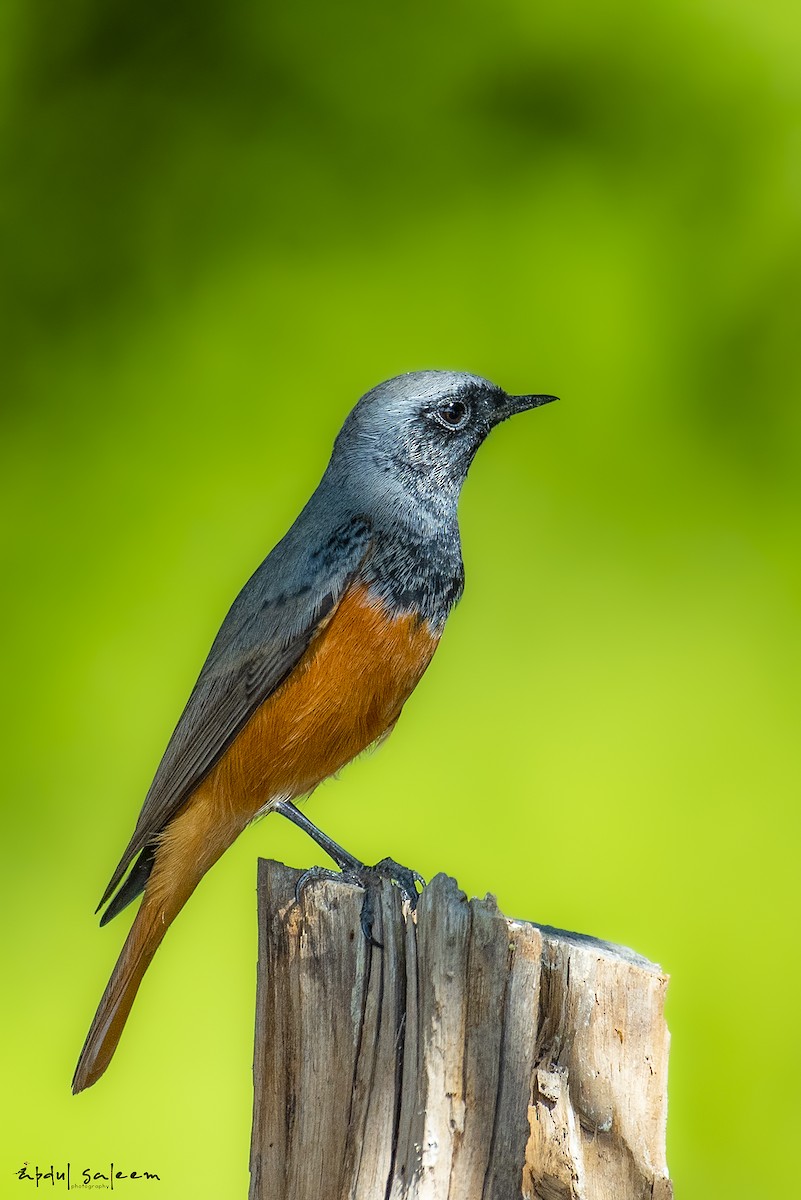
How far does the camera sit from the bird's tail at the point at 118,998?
3.60m

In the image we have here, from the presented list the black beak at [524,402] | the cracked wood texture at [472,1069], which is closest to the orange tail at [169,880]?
the cracked wood texture at [472,1069]

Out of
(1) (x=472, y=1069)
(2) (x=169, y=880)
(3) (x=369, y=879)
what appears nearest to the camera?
(1) (x=472, y=1069)

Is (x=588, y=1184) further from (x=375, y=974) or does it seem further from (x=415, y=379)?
(x=415, y=379)

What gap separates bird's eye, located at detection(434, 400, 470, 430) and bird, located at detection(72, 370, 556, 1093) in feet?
0.24

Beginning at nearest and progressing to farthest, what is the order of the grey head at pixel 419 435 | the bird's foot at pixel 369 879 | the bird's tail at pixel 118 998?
the bird's foot at pixel 369 879 < the bird's tail at pixel 118 998 < the grey head at pixel 419 435

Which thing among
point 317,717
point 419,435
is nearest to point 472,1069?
point 317,717

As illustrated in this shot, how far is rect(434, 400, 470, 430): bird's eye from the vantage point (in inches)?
163

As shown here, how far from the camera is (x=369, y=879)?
3.35m

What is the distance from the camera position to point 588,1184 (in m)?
2.55

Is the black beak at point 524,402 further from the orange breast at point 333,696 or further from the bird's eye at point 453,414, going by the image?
the orange breast at point 333,696

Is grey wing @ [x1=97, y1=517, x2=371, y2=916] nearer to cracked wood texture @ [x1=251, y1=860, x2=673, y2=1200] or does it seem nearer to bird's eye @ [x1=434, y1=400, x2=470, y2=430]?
bird's eye @ [x1=434, y1=400, x2=470, y2=430]

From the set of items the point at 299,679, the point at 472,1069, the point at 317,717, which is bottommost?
the point at 472,1069

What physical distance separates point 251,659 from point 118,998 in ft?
3.47

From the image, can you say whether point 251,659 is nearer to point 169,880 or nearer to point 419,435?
point 169,880
